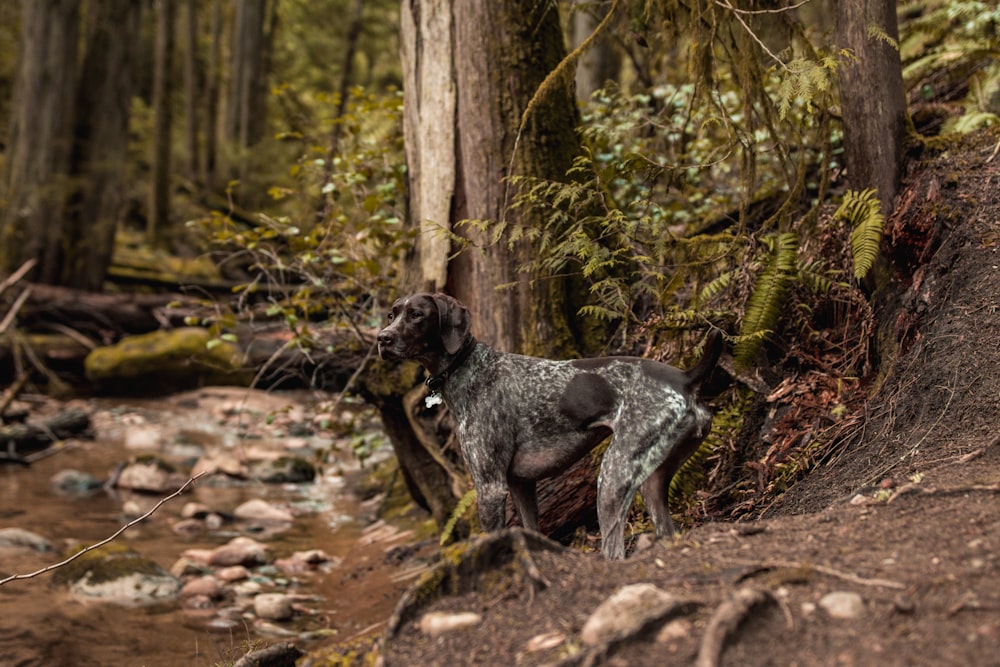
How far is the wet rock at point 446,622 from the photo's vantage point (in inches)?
137

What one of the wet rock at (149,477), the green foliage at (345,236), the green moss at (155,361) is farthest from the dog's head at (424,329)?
the green moss at (155,361)

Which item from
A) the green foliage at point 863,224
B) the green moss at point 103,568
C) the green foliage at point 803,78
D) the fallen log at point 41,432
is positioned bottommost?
the green moss at point 103,568

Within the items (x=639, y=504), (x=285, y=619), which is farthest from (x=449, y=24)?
(x=285, y=619)

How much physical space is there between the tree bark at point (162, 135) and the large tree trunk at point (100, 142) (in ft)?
16.2

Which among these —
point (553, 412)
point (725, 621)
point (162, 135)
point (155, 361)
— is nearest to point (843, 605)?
point (725, 621)

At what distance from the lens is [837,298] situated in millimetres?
6566

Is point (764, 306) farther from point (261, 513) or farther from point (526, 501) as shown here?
point (261, 513)

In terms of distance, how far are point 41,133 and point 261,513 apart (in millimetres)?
12492

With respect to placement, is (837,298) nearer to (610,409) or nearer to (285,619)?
(610,409)

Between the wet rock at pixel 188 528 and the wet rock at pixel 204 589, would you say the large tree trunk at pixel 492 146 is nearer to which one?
the wet rock at pixel 204 589

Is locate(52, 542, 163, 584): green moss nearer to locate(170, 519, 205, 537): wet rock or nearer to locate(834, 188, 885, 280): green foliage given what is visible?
locate(170, 519, 205, 537): wet rock

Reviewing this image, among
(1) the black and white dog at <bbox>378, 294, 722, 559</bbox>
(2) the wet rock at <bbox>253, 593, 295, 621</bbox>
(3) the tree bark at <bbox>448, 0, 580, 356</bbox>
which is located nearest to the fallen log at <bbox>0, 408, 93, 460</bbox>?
(2) the wet rock at <bbox>253, 593, 295, 621</bbox>

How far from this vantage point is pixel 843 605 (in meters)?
3.07

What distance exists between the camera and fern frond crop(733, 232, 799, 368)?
20.3 feet
